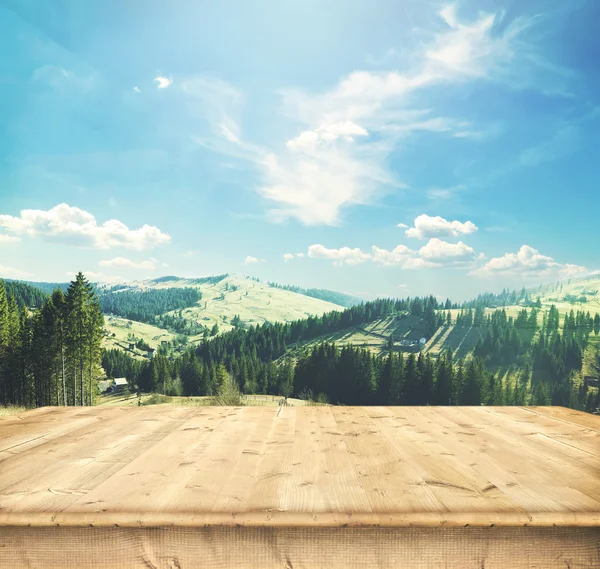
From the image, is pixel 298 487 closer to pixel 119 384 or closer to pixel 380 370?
pixel 380 370

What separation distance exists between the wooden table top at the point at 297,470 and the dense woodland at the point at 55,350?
34073mm

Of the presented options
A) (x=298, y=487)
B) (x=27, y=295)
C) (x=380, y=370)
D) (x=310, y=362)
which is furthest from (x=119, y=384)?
(x=298, y=487)

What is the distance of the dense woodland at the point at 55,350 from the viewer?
111ft

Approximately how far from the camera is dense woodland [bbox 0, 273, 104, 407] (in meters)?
34.0

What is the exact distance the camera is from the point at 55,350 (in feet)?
114

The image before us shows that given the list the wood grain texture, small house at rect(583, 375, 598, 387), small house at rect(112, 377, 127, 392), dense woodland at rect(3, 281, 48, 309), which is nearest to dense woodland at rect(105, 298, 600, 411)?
small house at rect(112, 377, 127, 392)

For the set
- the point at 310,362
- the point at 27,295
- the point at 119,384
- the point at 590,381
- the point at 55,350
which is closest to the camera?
the point at 55,350

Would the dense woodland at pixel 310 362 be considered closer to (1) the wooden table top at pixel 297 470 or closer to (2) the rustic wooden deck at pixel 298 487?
(1) the wooden table top at pixel 297 470

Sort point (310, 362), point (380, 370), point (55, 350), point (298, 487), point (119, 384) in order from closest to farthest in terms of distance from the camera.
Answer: point (298, 487) < point (55, 350) < point (380, 370) < point (310, 362) < point (119, 384)

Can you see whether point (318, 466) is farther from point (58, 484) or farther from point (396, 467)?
point (58, 484)

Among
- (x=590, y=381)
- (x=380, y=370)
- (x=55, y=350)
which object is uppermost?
(x=55, y=350)

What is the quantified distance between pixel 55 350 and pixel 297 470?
40002 millimetres

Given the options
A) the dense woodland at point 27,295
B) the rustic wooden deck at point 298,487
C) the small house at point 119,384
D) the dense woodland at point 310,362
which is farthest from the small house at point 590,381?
the dense woodland at point 27,295

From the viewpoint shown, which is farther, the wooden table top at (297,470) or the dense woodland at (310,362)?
the dense woodland at (310,362)
